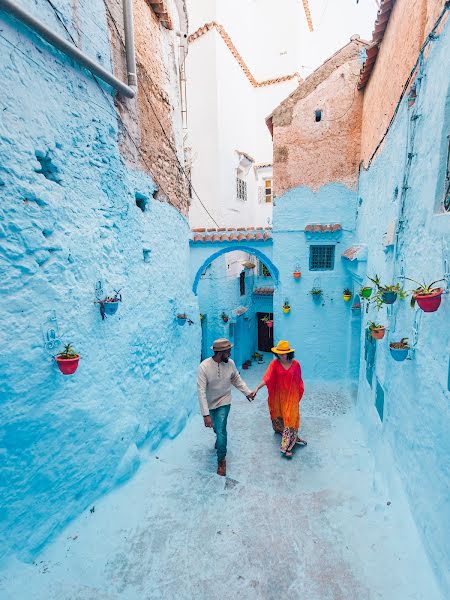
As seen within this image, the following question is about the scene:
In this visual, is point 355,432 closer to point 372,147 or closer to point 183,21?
point 372,147

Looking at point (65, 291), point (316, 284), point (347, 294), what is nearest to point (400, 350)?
point (65, 291)

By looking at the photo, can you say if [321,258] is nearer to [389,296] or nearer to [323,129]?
[323,129]

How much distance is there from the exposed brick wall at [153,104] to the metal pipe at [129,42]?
0.22ft

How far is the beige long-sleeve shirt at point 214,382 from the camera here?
4438 millimetres

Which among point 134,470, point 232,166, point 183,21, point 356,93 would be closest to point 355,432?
point 134,470

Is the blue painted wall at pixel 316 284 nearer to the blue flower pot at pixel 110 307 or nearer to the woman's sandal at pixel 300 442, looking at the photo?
the woman's sandal at pixel 300 442

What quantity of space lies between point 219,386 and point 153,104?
4736 millimetres

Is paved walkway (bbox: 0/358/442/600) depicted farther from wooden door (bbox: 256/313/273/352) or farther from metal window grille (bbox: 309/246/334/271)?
wooden door (bbox: 256/313/273/352)

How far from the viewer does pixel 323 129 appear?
8.80 meters

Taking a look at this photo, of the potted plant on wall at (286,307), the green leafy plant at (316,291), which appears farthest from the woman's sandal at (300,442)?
the green leafy plant at (316,291)

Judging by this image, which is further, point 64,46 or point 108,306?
point 108,306

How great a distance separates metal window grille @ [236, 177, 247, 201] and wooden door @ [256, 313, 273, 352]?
17.4 ft

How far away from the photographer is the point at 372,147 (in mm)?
6695

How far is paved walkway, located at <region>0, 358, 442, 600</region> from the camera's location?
9.14 feet
